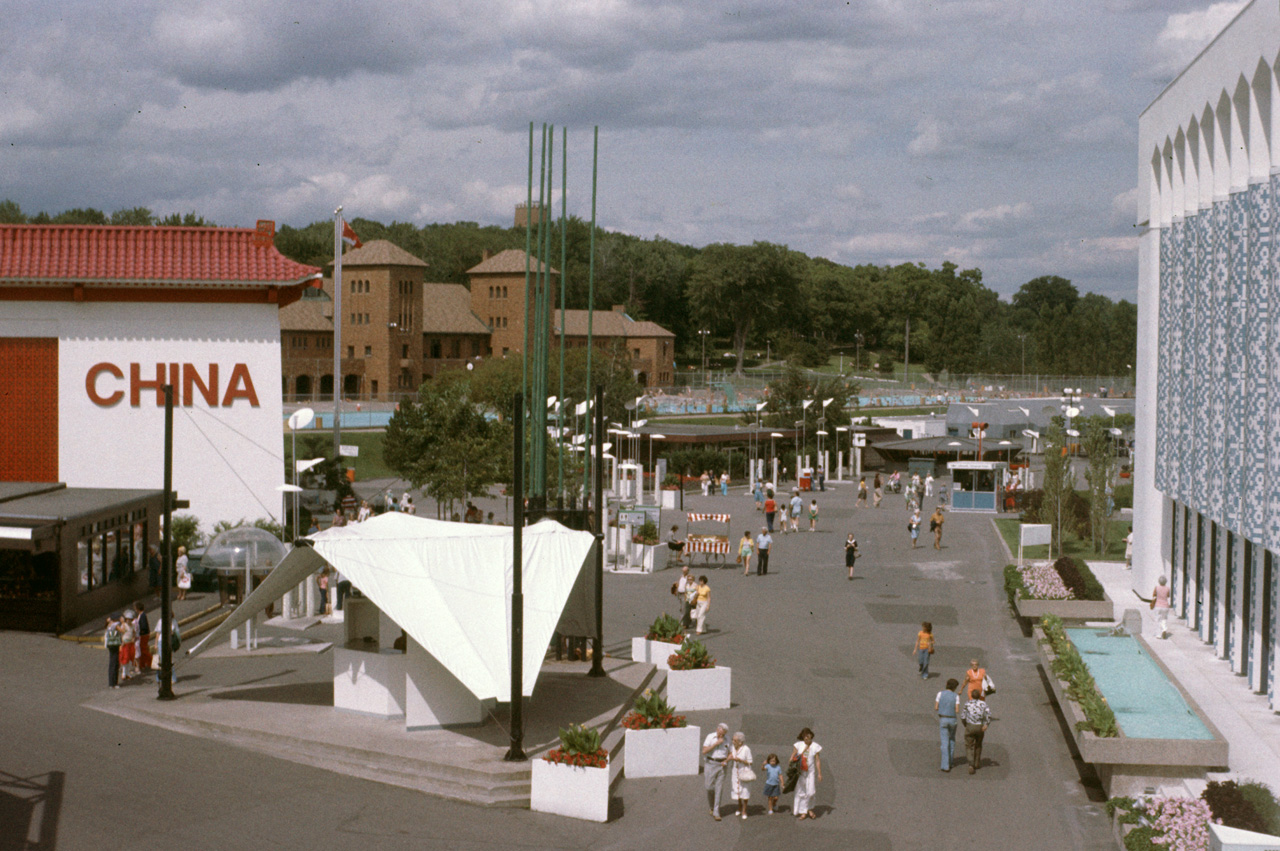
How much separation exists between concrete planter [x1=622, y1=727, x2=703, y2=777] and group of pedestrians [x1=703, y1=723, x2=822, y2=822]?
1.29 m

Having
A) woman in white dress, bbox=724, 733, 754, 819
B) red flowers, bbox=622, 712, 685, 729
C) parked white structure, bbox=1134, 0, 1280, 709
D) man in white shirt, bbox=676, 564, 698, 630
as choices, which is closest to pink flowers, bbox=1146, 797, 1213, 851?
woman in white dress, bbox=724, 733, 754, 819

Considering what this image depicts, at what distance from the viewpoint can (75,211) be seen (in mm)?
122562

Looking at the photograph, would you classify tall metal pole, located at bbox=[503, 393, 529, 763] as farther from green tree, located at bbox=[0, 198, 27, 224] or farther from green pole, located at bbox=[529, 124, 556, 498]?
green tree, located at bbox=[0, 198, 27, 224]

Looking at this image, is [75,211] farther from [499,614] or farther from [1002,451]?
[499,614]

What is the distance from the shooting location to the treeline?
5561 inches

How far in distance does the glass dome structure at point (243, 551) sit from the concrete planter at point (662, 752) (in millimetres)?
11018

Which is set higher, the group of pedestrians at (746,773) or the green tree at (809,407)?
the green tree at (809,407)

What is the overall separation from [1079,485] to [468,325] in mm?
65785

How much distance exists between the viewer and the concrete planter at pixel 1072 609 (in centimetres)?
2784

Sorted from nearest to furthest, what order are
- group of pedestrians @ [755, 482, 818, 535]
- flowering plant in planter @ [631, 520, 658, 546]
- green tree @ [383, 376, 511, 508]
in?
flowering plant in planter @ [631, 520, 658, 546]
green tree @ [383, 376, 511, 508]
group of pedestrians @ [755, 482, 818, 535]

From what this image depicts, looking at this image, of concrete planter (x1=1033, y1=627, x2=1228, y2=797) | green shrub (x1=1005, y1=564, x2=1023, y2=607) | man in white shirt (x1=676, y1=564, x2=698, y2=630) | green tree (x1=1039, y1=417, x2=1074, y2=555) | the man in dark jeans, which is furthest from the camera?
green tree (x1=1039, y1=417, x2=1074, y2=555)

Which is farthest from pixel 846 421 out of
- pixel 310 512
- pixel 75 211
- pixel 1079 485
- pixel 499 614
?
pixel 75 211

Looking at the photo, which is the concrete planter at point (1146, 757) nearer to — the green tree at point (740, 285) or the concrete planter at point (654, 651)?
the concrete planter at point (654, 651)

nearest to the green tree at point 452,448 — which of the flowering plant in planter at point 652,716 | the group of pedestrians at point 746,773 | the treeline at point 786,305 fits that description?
the flowering plant in planter at point 652,716
